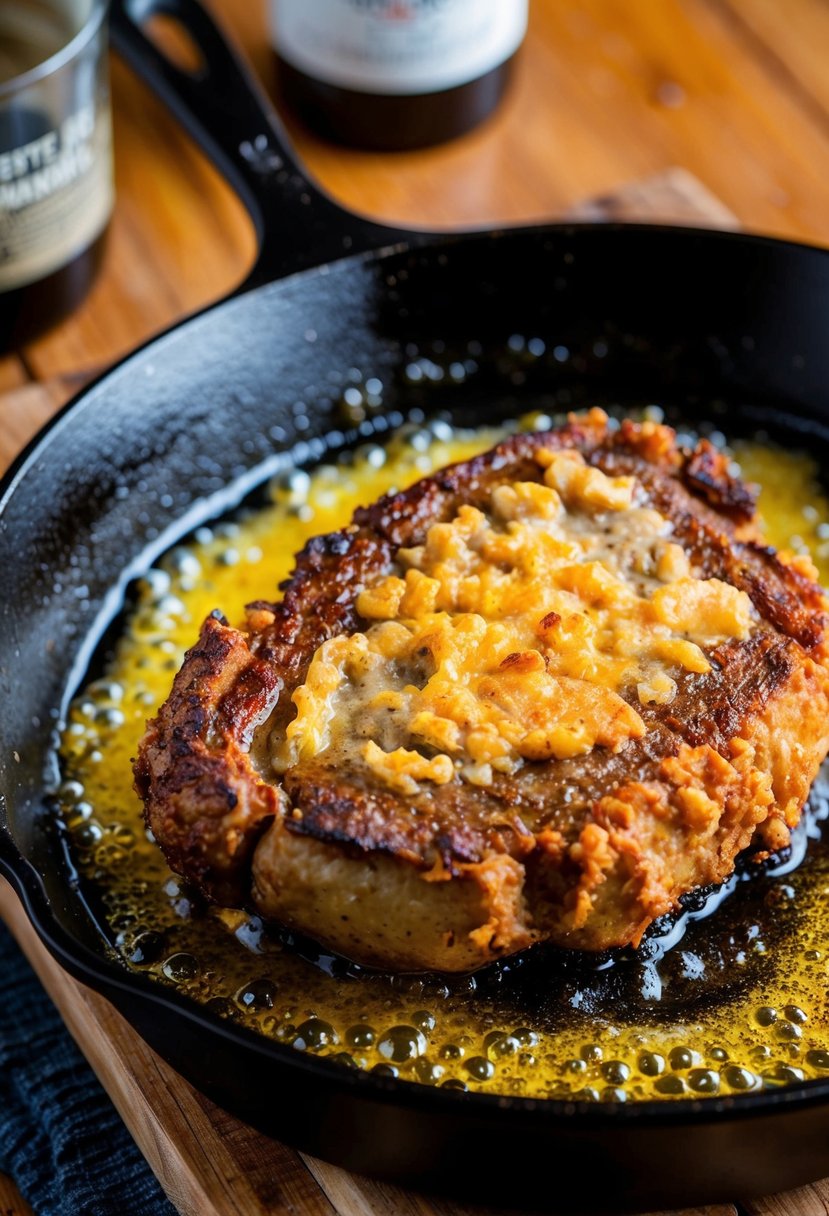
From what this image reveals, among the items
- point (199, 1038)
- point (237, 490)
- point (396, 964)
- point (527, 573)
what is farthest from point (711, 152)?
point (199, 1038)

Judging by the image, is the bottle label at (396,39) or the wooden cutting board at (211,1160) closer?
the wooden cutting board at (211,1160)

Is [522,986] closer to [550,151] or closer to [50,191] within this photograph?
[50,191]

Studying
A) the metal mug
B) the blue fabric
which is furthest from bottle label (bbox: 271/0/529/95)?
the blue fabric

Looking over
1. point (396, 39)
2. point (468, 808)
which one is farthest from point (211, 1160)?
point (396, 39)

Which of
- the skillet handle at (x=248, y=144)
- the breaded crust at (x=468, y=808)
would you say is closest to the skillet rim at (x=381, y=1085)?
the breaded crust at (x=468, y=808)

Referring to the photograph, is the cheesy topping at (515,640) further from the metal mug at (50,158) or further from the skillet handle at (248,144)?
the metal mug at (50,158)

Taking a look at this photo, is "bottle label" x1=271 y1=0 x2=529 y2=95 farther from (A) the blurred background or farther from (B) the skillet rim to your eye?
(B) the skillet rim
